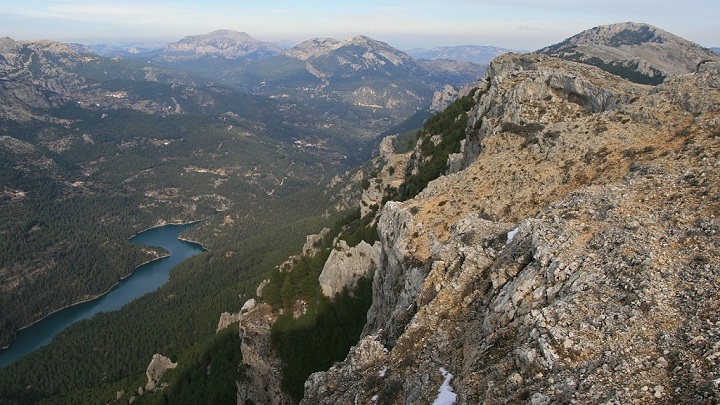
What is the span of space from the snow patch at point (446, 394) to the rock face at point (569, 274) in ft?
0.72

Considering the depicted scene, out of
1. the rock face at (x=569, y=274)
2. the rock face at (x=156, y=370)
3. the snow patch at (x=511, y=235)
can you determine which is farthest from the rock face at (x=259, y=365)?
the snow patch at (x=511, y=235)

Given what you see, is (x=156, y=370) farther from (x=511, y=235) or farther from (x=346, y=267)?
(x=511, y=235)

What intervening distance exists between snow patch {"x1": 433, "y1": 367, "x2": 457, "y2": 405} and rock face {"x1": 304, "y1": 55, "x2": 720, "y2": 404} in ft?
0.72

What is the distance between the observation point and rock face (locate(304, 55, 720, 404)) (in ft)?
54.3

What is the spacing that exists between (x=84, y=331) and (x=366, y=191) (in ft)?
465

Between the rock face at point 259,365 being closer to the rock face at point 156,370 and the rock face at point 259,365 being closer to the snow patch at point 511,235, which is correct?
the rock face at point 156,370

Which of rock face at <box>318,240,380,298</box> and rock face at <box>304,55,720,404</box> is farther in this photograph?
rock face at <box>318,240,380,298</box>

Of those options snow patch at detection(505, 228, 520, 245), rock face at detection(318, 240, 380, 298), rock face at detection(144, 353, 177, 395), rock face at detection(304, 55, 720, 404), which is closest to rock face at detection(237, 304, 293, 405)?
rock face at detection(318, 240, 380, 298)

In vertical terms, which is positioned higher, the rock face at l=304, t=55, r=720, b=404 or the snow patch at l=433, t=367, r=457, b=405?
the rock face at l=304, t=55, r=720, b=404

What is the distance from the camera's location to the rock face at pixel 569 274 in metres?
16.5

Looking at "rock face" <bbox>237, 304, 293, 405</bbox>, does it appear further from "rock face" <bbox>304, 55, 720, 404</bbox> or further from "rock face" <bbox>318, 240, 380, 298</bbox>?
"rock face" <bbox>304, 55, 720, 404</bbox>

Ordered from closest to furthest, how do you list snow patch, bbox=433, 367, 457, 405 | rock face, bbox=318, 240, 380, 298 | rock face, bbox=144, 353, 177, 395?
snow patch, bbox=433, 367, 457, 405
rock face, bbox=318, 240, 380, 298
rock face, bbox=144, 353, 177, 395

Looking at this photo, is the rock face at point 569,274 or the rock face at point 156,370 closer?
the rock face at point 569,274

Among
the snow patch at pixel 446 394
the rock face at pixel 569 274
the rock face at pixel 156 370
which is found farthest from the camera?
the rock face at pixel 156 370
